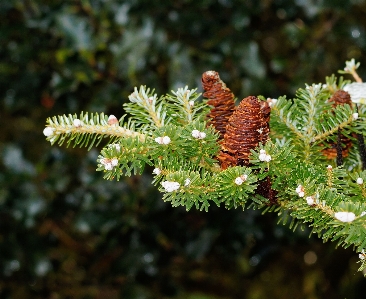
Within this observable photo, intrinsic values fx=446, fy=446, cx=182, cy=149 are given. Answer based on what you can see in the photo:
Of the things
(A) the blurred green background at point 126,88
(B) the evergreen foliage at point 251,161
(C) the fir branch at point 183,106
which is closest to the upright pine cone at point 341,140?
(B) the evergreen foliage at point 251,161

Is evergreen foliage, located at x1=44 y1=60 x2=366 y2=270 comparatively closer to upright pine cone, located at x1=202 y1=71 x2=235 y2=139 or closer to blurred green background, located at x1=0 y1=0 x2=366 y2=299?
upright pine cone, located at x1=202 y1=71 x2=235 y2=139

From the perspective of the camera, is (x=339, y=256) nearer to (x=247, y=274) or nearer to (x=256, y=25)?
(x=247, y=274)

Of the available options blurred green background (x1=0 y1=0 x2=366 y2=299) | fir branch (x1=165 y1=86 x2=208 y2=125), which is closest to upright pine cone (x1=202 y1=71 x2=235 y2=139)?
fir branch (x1=165 y1=86 x2=208 y2=125)

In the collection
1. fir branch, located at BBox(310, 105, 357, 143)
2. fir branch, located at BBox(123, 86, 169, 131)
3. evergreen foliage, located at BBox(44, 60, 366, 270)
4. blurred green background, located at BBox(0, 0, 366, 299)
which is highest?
blurred green background, located at BBox(0, 0, 366, 299)

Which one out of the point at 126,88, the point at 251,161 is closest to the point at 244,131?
the point at 251,161

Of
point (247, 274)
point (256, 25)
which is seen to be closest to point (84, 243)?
point (247, 274)

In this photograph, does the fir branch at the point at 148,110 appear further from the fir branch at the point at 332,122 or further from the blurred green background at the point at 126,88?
the blurred green background at the point at 126,88

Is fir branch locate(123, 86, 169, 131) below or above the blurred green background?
below
